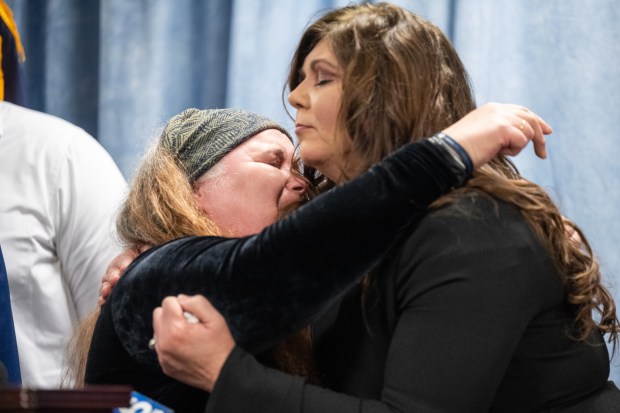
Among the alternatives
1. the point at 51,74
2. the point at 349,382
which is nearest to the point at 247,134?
the point at 349,382

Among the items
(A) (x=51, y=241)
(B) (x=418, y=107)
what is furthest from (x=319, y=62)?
(A) (x=51, y=241)

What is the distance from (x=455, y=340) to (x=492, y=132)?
0.25 m

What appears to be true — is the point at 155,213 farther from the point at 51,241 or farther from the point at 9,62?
the point at 9,62

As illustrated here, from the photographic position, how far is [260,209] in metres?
1.48

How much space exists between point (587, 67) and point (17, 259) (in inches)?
48.9

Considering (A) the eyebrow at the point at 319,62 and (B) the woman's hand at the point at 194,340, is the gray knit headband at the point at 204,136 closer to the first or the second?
(A) the eyebrow at the point at 319,62

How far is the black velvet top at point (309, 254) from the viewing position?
99cm

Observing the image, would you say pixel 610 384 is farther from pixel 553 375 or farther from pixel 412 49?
pixel 412 49

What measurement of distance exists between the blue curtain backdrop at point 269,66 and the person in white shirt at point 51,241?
220mm

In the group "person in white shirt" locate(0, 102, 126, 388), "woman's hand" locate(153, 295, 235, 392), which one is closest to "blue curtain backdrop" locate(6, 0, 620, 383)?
"person in white shirt" locate(0, 102, 126, 388)

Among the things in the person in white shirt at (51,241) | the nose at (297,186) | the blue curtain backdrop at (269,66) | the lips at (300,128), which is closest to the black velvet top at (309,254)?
the lips at (300,128)

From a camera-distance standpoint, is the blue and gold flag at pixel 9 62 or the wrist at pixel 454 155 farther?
the blue and gold flag at pixel 9 62

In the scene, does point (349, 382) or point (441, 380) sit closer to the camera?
point (441, 380)

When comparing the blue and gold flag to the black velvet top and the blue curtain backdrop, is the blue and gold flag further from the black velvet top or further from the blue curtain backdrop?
the black velvet top
